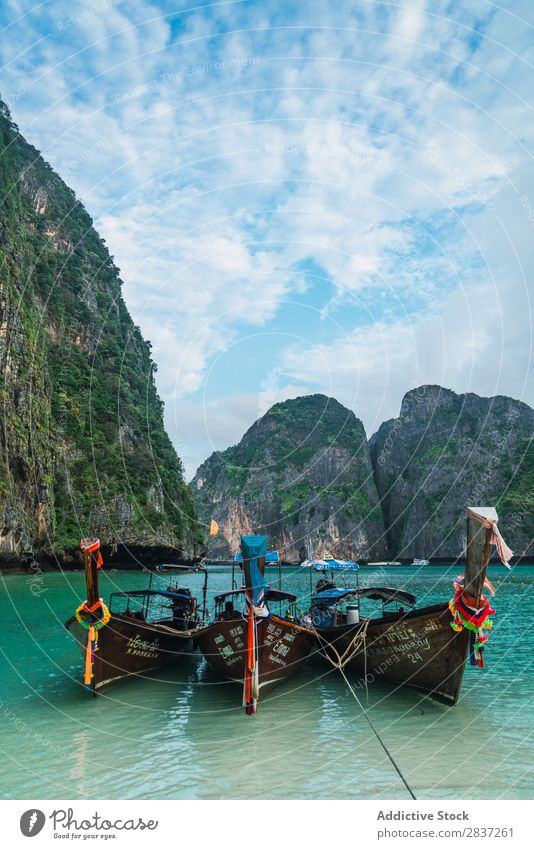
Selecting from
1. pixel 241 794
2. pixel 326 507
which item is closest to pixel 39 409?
pixel 241 794

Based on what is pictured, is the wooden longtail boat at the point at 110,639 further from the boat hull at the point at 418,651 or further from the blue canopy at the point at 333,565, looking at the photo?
the blue canopy at the point at 333,565

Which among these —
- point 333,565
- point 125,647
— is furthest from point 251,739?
point 333,565

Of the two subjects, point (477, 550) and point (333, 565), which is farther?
point (333, 565)

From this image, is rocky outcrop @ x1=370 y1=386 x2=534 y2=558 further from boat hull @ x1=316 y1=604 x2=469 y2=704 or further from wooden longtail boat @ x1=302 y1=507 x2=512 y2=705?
boat hull @ x1=316 y1=604 x2=469 y2=704

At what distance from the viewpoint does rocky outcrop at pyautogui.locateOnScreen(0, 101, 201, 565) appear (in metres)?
39.2

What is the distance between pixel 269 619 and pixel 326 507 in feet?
355

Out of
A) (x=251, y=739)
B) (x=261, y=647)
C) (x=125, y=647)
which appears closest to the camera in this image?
(x=251, y=739)

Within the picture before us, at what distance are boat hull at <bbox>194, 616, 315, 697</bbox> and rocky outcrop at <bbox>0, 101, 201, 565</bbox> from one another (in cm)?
2813

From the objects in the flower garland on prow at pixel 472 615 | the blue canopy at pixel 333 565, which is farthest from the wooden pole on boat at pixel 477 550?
the blue canopy at pixel 333 565

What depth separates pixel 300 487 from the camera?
124m

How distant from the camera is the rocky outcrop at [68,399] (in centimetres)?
3919

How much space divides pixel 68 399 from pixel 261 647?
4899cm

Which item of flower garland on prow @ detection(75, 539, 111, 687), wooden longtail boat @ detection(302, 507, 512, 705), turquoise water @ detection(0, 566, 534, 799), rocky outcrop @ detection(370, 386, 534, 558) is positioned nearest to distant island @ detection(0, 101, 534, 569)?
rocky outcrop @ detection(370, 386, 534, 558)

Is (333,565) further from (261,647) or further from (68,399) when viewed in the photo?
(68,399)
